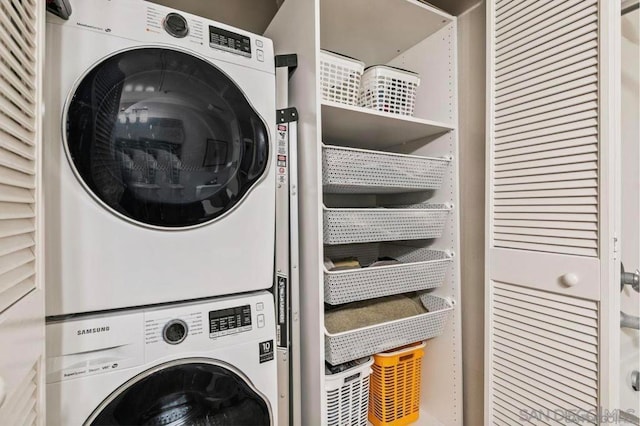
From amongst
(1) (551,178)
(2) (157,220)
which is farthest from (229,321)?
(1) (551,178)

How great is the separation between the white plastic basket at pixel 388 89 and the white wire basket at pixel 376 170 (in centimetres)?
23

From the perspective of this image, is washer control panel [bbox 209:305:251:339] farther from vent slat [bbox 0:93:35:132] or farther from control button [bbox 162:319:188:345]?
vent slat [bbox 0:93:35:132]

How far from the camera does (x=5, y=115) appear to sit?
0.56m

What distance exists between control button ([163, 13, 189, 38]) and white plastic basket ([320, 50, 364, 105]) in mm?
478

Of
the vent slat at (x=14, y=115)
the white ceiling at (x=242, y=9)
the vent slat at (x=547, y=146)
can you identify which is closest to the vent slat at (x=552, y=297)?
the vent slat at (x=547, y=146)

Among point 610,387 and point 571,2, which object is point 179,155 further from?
point 610,387

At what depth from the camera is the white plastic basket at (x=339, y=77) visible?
121 cm

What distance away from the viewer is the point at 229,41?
3.39 ft

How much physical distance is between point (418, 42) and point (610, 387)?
1.52m

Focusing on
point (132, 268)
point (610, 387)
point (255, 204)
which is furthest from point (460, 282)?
point (132, 268)

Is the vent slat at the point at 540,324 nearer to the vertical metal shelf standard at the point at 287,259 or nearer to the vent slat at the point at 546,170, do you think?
the vent slat at the point at 546,170

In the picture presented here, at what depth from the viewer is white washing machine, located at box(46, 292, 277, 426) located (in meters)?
0.78

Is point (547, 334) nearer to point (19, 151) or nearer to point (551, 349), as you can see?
point (551, 349)

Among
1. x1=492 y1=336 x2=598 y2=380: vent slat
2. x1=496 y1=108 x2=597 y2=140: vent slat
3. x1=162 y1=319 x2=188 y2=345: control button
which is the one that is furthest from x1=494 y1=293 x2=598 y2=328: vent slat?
x1=162 y1=319 x2=188 y2=345: control button
